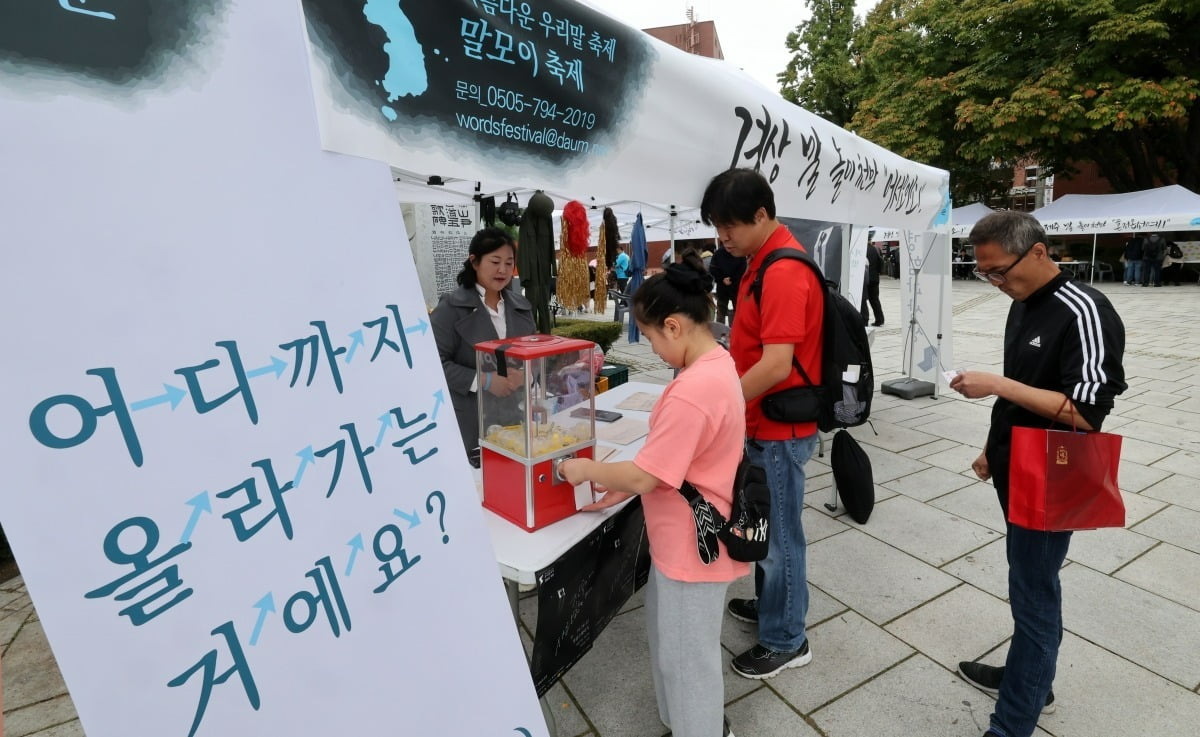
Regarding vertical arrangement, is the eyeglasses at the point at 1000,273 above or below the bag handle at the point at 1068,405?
above

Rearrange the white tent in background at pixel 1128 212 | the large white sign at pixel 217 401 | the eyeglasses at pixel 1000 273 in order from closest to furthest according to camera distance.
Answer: the large white sign at pixel 217 401, the eyeglasses at pixel 1000 273, the white tent in background at pixel 1128 212

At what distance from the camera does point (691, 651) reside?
166 centimetres

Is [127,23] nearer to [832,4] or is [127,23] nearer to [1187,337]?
[1187,337]

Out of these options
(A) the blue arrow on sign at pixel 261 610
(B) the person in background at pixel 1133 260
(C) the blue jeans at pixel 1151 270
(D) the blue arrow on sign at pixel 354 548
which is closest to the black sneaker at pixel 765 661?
(D) the blue arrow on sign at pixel 354 548

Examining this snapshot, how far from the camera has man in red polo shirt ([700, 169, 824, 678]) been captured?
6.33 feet

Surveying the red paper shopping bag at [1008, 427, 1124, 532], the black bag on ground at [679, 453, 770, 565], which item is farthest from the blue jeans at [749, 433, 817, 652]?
the red paper shopping bag at [1008, 427, 1124, 532]

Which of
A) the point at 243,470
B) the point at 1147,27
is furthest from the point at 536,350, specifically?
the point at 1147,27

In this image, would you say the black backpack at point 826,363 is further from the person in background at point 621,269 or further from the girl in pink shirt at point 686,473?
the person in background at point 621,269

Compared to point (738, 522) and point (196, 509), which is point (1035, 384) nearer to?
point (738, 522)

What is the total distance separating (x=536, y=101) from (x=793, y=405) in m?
1.24

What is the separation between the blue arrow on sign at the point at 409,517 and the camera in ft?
3.85

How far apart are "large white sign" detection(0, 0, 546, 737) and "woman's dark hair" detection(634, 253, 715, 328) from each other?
1.95ft

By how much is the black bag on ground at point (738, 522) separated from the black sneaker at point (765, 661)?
899 millimetres

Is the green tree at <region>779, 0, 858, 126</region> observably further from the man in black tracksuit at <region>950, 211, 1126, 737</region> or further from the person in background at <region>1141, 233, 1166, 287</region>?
the man in black tracksuit at <region>950, 211, 1126, 737</region>
